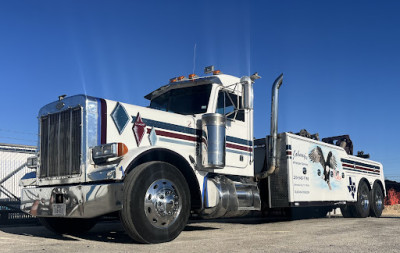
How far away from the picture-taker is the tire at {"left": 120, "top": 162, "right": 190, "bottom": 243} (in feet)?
19.5

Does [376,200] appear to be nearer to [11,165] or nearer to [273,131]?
[273,131]

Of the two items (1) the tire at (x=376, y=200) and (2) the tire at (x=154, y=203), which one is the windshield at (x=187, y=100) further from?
(1) the tire at (x=376, y=200)

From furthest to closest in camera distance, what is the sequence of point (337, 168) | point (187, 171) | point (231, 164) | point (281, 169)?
1. point (337, 168)
2. point (281, 169)
3. point (231, 164)
4. point (187, 171)

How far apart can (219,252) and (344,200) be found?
8.06 metres

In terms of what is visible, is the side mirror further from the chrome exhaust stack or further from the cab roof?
the chrome exhaust stack

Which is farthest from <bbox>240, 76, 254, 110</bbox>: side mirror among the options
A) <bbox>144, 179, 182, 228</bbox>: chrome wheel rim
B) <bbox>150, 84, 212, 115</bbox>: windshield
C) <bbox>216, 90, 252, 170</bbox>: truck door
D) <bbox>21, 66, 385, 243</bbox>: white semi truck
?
<bbox>144, 179, 182, 228</bbox>: chrome wheel rim

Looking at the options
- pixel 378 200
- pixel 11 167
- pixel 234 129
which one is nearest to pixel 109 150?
pixel 234 129

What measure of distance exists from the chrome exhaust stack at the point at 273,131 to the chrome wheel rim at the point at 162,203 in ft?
11.2

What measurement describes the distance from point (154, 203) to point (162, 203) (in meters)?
0.17

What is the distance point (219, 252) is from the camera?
5.37 m

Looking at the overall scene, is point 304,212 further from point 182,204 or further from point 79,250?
point 79,250

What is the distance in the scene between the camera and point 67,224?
26.1 feet

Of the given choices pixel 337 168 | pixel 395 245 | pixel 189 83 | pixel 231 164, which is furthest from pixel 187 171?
pixel 337 168

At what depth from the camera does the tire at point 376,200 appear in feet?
46.3
